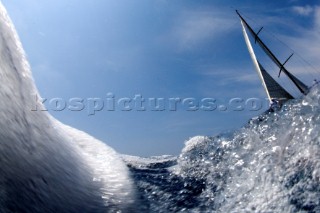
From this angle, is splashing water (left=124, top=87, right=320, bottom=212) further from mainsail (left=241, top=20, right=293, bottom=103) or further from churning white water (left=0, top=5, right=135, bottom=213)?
mainsail (left=241, top=20, right=293, bottom=103)

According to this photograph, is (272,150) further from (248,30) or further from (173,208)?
(248,30)

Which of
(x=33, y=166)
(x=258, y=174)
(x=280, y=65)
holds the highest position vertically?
(x=280, y=65)

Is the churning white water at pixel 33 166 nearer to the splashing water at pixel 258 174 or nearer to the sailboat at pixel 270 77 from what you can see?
the splashing water at pixel 258 174

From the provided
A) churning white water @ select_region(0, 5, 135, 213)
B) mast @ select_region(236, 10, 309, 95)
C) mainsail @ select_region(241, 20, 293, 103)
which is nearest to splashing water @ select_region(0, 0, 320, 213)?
churning white water @ select_region(0, 5, 135, 213)

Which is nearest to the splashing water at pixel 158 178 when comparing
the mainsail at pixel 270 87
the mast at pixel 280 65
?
the mast at pixel 280 65

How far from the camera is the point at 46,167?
5.32 metres

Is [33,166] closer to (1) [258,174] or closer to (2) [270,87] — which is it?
(1) [258,174]

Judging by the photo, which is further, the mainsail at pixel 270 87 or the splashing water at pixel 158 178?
the mainsail at pixel 270 87

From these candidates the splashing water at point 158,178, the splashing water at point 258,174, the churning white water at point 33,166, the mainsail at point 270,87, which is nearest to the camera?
the churning white water at point 33,166

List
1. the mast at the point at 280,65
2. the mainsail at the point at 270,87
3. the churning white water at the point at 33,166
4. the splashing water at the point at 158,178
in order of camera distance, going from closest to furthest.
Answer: the churning white water at the point at 33,166, the splashing water at the point at 158,178, the mast at the point at 280,65, the mainsail at the point at 270,87

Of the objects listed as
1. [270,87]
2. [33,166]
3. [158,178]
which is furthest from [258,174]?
[270,87]

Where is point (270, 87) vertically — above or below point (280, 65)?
below

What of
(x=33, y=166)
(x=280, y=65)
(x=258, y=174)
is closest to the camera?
(x=33, y=166)

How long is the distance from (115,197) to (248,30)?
48719 millimetres
